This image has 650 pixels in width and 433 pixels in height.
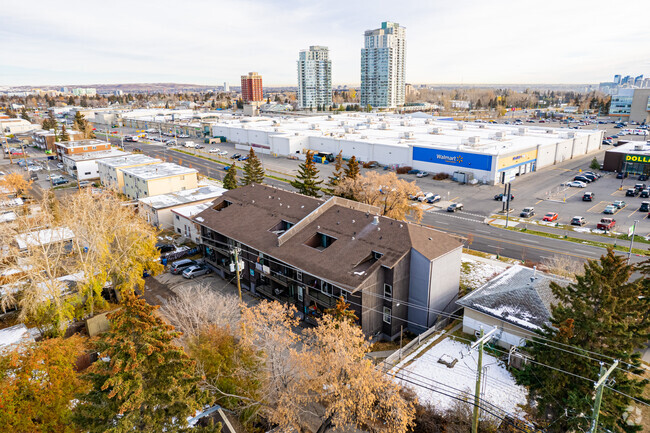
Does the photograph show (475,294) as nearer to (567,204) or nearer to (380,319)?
(380,319)

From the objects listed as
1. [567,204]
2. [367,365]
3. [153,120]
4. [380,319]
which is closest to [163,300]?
[380,319]

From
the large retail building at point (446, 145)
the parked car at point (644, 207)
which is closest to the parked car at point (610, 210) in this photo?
the parked car at point (644, 207)

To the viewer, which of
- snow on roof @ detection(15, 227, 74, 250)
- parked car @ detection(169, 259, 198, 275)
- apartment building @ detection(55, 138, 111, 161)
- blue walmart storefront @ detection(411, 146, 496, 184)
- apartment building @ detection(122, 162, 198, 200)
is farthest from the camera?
apartment building @ detection(55, 138, 111, 161)

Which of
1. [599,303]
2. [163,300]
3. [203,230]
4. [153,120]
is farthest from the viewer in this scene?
[153,120]

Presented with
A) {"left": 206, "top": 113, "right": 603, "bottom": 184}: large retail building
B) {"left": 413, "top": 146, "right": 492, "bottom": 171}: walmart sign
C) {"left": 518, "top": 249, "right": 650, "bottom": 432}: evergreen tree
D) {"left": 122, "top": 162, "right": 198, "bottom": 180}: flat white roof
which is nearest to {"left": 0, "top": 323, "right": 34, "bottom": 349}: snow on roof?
{"left": 518, "top": 249, "right": 650, "bottom": 432}: evergreen tree

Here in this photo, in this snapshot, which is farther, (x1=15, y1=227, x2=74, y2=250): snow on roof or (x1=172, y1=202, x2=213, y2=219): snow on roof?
(x1=172, y1=202, x2=213, y2=219): snow on roof

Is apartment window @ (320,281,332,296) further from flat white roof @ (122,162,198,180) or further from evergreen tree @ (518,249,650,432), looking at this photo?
flat white roof @ (122,162,198,180)

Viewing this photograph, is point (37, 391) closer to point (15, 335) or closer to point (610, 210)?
point (15, 335)

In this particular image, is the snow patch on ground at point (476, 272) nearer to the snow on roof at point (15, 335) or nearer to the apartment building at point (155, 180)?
the snow on roof at point (15, 335)
